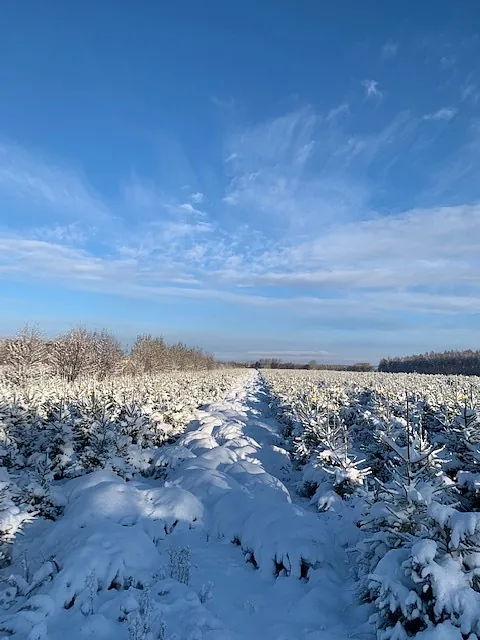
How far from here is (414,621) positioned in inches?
141

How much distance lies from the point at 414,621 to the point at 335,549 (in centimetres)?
240

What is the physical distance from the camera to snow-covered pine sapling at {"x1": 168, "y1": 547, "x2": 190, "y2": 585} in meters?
5.24

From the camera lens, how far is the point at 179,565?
17.6 ft

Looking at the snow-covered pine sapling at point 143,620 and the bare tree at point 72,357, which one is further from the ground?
the bare tree at point 72,357

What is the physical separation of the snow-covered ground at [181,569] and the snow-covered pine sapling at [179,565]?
1cm

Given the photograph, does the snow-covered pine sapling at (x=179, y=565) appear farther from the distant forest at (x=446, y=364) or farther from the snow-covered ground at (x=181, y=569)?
the distant forest at (x=446, y=364)

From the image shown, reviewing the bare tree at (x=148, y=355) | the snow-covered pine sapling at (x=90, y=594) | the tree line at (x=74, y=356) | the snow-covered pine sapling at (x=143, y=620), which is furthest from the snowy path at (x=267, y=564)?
the bare tree at (x=148, y=355)

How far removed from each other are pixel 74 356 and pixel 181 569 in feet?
92.6

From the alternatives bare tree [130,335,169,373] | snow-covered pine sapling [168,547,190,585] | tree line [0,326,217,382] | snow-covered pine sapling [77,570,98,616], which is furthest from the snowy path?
bare tree [130,335,169,373]

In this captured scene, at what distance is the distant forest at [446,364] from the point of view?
2315 inches

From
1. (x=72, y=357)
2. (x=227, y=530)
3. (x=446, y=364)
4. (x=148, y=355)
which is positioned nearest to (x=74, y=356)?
(x=72, y=357)

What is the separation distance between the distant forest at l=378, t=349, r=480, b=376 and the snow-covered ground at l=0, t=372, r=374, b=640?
52.9 m

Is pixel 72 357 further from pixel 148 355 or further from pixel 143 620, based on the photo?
pixel 143 620

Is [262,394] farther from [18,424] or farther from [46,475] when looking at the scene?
[46,475]
